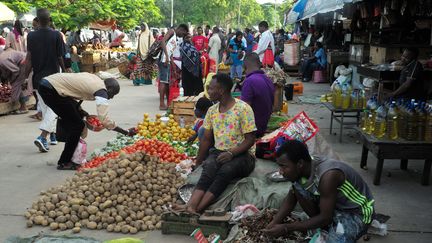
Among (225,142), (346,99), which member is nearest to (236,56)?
(346,99)

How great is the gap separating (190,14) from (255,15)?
82.6ft

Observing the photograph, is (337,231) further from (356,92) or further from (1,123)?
(1,123)

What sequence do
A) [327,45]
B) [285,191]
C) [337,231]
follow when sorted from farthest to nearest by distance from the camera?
[327,45] < [285,191] < [337,231]

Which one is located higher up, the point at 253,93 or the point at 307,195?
the point at 253,93

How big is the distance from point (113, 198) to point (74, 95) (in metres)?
1.93

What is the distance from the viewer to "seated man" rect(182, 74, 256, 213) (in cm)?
497

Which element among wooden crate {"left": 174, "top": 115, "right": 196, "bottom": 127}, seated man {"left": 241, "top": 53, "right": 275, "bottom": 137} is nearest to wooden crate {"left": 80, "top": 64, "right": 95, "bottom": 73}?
wooden crate {"left": 174, "top": 115, "right": 196, "bottom": 127}

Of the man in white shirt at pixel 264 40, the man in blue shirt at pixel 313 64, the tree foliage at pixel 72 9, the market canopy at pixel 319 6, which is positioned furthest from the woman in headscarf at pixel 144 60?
the man in blue shirt at pixel 313 64

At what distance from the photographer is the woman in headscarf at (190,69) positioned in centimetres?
1051

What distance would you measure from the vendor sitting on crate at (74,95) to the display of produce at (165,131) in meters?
1.51

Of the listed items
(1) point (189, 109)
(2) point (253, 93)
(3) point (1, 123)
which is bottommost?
(3) point (1, 123)

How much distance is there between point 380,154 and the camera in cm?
593

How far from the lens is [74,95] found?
6.40 m

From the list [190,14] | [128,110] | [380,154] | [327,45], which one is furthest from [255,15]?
[380,154]
